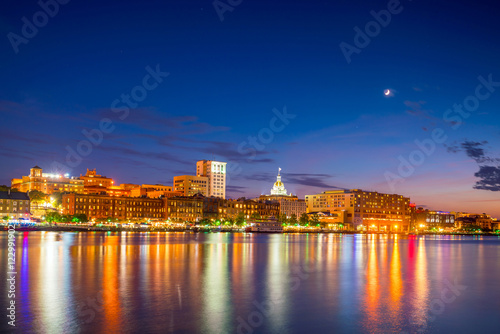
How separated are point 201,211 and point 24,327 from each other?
163 meters

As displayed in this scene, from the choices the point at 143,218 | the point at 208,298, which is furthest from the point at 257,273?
the point at 143,218

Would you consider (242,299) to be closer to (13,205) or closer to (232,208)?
(13,205)

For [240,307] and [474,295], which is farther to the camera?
[474,295]

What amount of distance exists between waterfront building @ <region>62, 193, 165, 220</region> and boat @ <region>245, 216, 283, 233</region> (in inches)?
1301

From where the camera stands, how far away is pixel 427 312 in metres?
20.7

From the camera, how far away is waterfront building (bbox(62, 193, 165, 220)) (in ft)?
511

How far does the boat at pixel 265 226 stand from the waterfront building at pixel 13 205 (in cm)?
7168

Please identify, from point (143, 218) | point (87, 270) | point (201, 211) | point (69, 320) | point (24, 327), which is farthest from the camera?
point (201, 211)

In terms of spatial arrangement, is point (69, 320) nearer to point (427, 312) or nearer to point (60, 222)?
point (427, 312)

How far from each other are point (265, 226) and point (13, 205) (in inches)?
3198

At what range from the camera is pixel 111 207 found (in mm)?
162500

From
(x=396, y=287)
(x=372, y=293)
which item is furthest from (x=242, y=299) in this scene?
(x=396, y=287)

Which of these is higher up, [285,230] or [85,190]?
[85,190]

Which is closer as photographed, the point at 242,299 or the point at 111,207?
the point at 242,299
